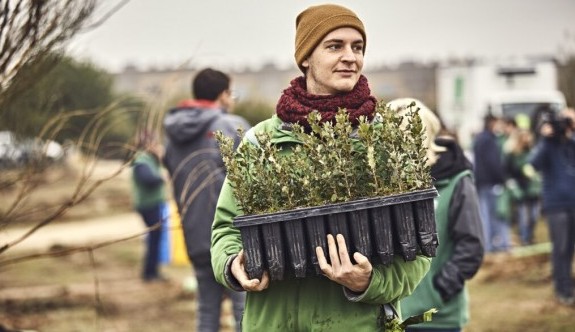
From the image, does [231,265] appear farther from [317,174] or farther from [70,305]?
[70,305]

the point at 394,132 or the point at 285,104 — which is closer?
the point at 394,132

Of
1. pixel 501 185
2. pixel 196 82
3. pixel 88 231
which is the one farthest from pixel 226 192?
pixel 88 231

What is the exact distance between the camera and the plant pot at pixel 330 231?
10.1 feet

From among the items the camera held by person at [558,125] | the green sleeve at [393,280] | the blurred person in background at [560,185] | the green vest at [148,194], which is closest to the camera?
the green sleeve at [393,280]

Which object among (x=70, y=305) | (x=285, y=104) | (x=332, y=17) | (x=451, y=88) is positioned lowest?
(x=70, y=305)

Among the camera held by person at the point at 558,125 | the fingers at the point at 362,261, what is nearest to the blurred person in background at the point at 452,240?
the fingers at the point at 362,261

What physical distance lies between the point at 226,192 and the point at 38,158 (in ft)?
7.87

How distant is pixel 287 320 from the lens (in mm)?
3309

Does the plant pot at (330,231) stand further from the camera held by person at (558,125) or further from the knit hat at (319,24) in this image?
the camera held by person at (558,125)

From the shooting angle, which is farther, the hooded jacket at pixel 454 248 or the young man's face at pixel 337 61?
the hooded jacket at pixel 454 248

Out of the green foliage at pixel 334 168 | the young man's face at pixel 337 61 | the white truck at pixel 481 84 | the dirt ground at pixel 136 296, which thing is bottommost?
the dirt ground at pixel 136 296

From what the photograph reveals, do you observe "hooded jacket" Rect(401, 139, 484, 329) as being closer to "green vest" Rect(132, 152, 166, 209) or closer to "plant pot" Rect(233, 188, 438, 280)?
"plant pot" Rect(233, 188, 438, 280)

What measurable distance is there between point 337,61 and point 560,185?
6.57 m

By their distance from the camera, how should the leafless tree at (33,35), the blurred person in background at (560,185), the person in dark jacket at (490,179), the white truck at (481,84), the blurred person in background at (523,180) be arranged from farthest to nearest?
the white truck at (481,84)
the blurred person in background at (523,180)
the person in dark jacket at (490,179)
the blurred person in background at (560,185)
the leafless tree at (33,35)
